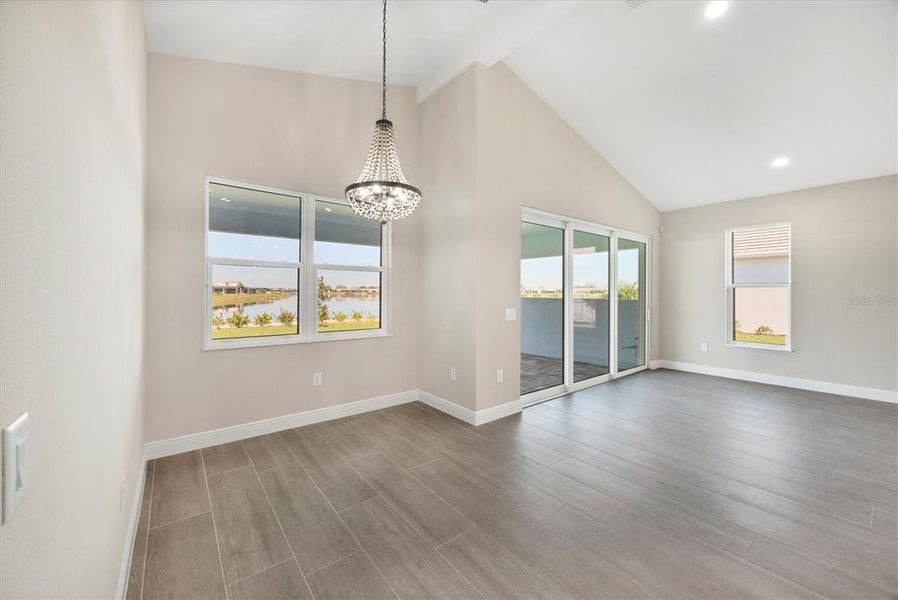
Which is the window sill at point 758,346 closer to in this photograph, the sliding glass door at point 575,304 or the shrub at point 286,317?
the sliding glass door at point 575,304

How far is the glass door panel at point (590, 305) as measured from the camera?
5023 millimetres

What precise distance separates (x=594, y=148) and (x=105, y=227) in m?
5.44

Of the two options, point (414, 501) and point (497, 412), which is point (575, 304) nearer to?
point (497, 412)

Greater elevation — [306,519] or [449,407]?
[449,407]

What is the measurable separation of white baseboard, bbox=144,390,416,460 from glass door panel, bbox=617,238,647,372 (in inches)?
138

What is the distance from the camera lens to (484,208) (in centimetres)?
378

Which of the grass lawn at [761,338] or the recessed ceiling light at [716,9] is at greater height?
the recessed ceiling light at [716,9]

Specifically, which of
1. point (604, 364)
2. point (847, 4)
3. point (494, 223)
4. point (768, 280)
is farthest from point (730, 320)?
point (494, 223)

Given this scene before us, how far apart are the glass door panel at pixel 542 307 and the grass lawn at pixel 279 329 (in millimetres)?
1870

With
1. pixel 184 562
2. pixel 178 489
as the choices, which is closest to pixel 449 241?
pixel 178 489

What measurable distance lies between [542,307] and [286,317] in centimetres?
302

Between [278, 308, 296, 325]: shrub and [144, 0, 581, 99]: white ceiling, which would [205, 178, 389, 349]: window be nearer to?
[278, 308, 296, 325]: shrub

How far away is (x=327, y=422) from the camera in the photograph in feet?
12.3

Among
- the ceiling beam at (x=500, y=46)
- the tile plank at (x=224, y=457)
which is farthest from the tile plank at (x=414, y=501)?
the ceiling beam at (x=500, y=46)
